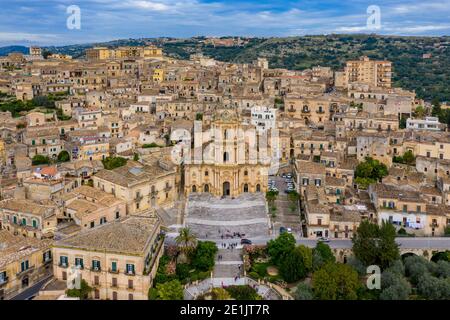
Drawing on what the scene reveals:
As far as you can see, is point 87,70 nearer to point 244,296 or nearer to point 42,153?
point 42,153

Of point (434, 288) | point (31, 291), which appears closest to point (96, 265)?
point (31, 291)

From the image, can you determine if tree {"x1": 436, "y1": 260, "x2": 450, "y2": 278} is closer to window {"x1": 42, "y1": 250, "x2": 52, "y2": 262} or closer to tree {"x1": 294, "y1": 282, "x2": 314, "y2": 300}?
tree {"x1": 294, "y1": 282, "x2": 314, "y2": 300}

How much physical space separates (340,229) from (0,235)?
81.9 feet

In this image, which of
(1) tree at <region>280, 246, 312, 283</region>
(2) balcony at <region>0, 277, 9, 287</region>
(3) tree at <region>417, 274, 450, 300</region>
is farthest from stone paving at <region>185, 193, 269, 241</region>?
(2) balcony at <region>0, 277, 9, 287</region>

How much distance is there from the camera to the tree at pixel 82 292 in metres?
32.6

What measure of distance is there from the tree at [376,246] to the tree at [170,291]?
12882 mm

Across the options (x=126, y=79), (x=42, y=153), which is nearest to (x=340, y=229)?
(x=42, y=153)

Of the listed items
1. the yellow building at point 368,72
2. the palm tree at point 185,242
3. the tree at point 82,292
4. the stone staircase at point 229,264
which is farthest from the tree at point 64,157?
the yellow building at point 368,72

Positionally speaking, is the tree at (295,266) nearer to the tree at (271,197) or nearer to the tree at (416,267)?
the tree at (416,267)

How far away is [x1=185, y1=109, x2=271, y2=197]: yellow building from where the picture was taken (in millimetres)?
49656

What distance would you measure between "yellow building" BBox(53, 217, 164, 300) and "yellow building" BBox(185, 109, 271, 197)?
612 inches

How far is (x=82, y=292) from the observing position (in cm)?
3319

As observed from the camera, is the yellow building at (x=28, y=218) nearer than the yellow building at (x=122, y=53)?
Yes
